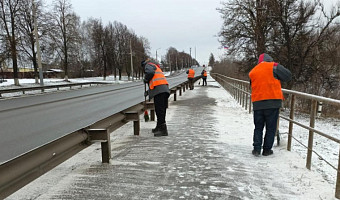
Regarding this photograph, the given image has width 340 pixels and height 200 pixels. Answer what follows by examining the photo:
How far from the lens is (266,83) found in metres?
4.18

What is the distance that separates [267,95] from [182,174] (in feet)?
6.36

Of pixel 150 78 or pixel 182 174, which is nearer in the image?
pixel 182 174

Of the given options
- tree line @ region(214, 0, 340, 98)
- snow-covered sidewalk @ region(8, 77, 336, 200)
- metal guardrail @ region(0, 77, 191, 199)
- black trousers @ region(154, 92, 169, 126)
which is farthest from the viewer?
tree line @ region(214, 0, 340, 98)

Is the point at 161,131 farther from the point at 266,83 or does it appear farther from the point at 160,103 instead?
the point at 266,83

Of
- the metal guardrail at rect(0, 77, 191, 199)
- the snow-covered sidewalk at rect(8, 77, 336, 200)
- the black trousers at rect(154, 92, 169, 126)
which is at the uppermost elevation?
the black trousers at rect(154, 92, 169, 126)

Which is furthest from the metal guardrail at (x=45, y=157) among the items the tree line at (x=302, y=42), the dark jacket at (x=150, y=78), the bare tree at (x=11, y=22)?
the bare tree at (x=11, y=22)

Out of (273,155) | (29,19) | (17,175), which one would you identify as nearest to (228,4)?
(273,155)

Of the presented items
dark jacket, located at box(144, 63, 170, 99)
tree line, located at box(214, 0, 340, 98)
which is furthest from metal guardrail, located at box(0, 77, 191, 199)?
tree line, located at box(214, 0, 340, 98)

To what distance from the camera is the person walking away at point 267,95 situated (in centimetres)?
414

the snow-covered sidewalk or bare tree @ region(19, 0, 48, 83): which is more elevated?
bare tree @ region(19, 0, 48, 83)

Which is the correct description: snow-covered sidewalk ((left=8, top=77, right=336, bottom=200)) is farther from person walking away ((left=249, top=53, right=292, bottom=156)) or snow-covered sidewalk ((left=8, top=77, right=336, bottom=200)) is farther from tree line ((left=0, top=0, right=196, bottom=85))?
tree line ((left=0, top=0, right=196, bottom=85))

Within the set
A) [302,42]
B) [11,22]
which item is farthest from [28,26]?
[302,42]

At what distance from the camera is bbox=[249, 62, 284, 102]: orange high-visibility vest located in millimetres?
4152

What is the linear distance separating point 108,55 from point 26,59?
958 inches
